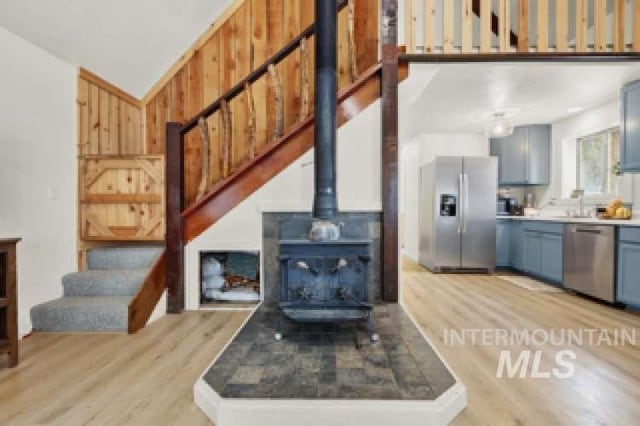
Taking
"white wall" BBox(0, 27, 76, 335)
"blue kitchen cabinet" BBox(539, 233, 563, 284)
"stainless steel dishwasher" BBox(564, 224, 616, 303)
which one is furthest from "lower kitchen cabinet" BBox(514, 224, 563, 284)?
"white wall" BBox(0, 27, 76, 335)

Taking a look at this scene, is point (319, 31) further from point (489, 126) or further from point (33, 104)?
point (489, 126)

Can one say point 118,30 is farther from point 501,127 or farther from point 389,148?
point 501,127

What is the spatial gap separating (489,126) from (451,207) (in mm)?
1404

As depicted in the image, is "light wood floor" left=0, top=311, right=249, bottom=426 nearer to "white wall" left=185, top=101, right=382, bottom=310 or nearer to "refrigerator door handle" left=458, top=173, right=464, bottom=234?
"white wall" left=185, top=101, right=382, bottom=310

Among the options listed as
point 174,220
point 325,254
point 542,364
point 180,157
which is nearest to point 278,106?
point 180,157

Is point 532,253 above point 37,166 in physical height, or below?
below

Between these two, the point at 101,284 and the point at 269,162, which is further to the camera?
the point at 269,162

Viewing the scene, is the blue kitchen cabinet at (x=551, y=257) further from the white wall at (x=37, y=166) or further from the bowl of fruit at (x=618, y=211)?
the white wall at (x=37, y=166)

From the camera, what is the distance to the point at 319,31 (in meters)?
2.88

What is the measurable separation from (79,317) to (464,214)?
5102mm

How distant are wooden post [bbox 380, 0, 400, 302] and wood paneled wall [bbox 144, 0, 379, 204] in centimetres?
110

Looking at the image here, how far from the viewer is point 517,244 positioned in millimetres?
5949

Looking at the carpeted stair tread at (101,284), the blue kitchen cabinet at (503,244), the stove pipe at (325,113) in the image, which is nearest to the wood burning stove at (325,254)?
the stove pipe at (325,113)

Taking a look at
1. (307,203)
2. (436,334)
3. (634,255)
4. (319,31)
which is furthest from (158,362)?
(634,255)
